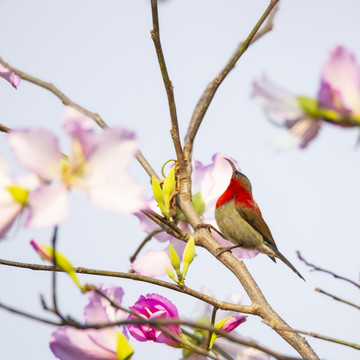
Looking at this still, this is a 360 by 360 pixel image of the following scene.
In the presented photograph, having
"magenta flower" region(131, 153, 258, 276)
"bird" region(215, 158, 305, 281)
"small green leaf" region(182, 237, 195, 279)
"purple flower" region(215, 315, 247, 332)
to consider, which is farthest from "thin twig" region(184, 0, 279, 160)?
"bird" region(215, 158, 305, 281)

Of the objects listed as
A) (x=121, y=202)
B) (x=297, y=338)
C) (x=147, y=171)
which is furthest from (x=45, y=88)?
(x=121, y=202)

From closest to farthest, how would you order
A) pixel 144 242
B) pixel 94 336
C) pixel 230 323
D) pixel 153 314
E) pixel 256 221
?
pixel 94 336
pixel 153 314
pixel 230 323
pixel 144 242
pixel 256 221

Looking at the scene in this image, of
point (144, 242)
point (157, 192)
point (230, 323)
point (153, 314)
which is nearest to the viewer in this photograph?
point (153, 314)

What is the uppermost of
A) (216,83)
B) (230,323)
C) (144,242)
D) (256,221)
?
(256,221)

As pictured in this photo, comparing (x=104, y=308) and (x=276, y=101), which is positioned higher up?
(x=276, y=101)

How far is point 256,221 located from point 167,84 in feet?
5.17

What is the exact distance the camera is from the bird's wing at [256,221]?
3.17 meters

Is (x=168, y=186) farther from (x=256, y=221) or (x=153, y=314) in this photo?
(x=256, y=221)

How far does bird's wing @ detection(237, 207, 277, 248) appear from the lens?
3166 mm

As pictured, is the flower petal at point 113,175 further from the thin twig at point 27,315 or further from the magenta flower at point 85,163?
the thin twig at point 27,315

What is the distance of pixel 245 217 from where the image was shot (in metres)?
A: 3.20

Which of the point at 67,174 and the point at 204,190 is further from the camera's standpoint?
the point at 204,190

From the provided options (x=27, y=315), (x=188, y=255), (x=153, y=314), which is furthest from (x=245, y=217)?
(x=27, y=315)

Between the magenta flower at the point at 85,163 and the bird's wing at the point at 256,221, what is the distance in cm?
239
